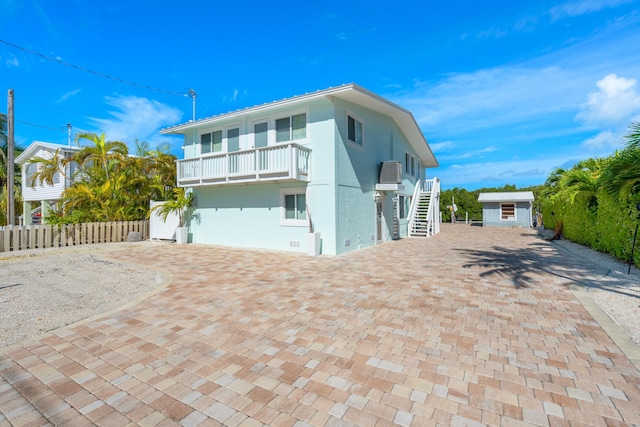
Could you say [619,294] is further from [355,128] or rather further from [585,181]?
[355,128]

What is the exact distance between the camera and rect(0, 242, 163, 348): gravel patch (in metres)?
4.35

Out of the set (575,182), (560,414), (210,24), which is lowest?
(560,414)

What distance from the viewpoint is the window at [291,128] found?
11.2m

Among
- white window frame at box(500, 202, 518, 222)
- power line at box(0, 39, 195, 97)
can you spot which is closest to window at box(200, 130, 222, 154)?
power line at box(0, 39, 195, 97)

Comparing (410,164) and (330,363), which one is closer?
(330,363)

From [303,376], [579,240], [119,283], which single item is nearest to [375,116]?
[579,240]

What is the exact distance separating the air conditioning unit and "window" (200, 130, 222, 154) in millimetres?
7448

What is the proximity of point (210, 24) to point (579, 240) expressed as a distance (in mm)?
18638

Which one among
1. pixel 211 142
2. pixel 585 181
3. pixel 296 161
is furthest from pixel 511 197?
pixel 211 142

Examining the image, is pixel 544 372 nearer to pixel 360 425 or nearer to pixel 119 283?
pixel 360 425

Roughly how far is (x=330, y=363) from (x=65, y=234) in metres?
15.0

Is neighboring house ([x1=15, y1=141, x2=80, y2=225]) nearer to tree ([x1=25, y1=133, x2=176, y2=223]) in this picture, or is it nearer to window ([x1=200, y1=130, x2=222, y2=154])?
tree ([x1=25, y1=133, x2=176, y2=223])

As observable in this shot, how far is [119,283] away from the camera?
21.6 ft

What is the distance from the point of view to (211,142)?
Answer: 531 inches
